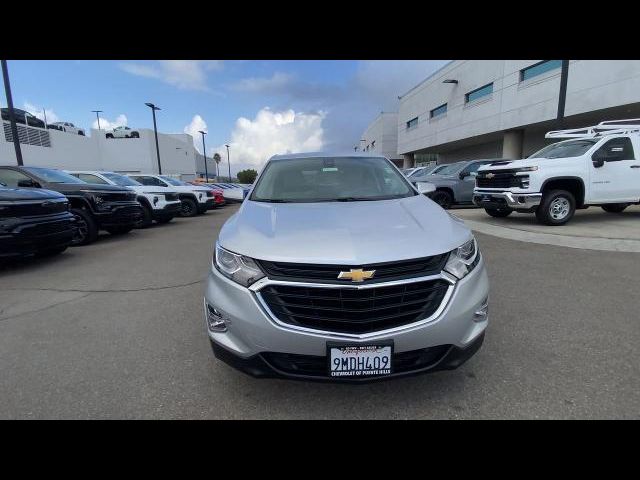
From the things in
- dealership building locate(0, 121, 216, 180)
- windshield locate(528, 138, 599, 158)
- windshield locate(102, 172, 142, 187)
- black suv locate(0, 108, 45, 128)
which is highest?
black suv locate(0, 108, 45, 128)

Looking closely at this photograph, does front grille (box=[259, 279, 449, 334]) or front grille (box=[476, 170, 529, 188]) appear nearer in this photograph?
front grille (box=[259, 279, 449, 334])

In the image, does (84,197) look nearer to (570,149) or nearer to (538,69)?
(570,149)

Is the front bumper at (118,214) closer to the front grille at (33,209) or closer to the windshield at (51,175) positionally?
the windshield at (51,175)

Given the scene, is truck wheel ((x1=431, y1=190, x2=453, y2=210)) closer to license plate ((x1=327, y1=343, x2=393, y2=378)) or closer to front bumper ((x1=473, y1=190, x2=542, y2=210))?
front bumper ((x1=473, y1=190, x2=542, y2=210))

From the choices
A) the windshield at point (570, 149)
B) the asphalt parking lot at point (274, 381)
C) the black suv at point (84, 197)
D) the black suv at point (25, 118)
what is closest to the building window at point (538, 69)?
the windshield at point (570, 149)

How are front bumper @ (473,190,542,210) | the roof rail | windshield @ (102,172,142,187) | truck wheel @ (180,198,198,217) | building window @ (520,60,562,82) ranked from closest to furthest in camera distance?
front bumper @ (473,190,542,210) → the roof rail → windshield @ (102,172,142,187) → truck wheel @ (180,198,198,217) → building window @ (520,60,562,82)

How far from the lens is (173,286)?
4.68m

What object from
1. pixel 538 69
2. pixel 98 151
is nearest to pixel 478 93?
pixel 538 69

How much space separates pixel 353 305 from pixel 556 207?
8.14 meters

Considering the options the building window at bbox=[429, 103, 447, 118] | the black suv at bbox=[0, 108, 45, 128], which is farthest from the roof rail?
the black suv at bbox=[0, 108, 45, 128]

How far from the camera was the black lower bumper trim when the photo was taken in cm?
191

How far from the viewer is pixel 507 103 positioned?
976 inches

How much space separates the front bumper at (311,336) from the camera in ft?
6.14
